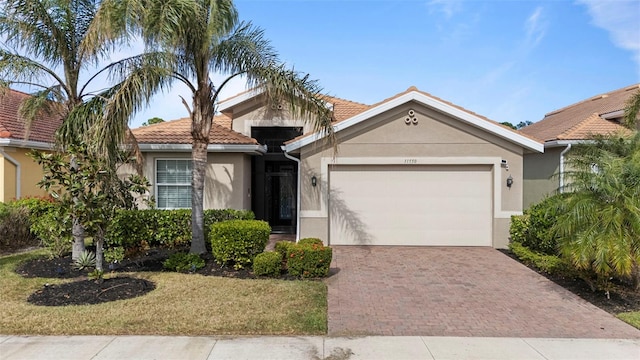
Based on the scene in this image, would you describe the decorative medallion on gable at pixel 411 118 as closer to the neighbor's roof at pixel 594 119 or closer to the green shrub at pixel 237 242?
the neighbor's roof at pixel 594 119

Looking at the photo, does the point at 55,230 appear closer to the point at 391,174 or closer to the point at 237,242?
the point at 237,242

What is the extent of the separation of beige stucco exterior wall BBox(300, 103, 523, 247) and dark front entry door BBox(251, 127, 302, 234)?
8.38 ft

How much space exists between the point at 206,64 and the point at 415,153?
631 cm

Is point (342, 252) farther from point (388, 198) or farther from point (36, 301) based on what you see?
point (36, 301)

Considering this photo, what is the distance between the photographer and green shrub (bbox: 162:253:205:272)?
29.2 ft

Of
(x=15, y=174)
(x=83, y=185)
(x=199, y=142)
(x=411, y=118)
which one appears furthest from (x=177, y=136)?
(x=411, y=118)

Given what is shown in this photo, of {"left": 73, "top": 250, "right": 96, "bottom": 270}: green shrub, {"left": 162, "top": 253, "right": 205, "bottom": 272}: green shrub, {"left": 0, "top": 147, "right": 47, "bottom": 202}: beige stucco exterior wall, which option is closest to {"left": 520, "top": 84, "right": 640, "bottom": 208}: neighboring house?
{"left": 162, "top": 253, "right": 205, "bottom": 272}: green shrub

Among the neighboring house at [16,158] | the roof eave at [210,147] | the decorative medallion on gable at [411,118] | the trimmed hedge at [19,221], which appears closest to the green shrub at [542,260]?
the decorative medallion on gable at [411,118]

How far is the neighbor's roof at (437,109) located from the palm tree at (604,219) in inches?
142

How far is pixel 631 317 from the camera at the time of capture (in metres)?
6.42

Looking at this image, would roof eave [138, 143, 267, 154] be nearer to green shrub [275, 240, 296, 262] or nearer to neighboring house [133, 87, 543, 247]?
neighboring house [133, 87, 543, 247]

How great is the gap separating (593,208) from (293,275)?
574 cm

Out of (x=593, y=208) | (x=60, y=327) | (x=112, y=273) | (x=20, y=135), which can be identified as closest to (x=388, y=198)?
(x=593, y=208)

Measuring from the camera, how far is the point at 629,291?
25.4ft
